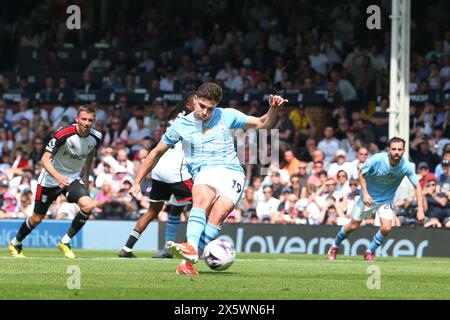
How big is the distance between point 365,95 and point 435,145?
3.11m

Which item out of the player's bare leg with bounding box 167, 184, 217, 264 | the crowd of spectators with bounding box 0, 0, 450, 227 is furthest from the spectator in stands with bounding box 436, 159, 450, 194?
the player's bare leg with bounding box 167, 184, 217, 264

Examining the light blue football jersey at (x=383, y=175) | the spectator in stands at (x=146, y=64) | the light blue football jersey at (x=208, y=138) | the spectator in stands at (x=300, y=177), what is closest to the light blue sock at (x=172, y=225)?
the light blue football jersey at (x=383, y=175)

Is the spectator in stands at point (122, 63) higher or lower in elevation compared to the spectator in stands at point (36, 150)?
higher

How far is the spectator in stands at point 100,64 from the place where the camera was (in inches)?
1225

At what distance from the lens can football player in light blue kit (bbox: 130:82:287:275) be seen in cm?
1297

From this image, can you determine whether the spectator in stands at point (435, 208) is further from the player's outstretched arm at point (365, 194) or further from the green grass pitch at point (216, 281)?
the green grass pitch at point (216, 281)

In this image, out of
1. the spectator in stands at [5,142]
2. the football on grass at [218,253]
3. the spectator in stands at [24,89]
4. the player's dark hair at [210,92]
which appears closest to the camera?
the football on grass at [218,253]

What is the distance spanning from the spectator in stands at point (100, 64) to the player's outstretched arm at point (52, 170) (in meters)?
14.3

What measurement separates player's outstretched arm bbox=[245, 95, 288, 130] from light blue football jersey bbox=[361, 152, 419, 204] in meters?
5.55

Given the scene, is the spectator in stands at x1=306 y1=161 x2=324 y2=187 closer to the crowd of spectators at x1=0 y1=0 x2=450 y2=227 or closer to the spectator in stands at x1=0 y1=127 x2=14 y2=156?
the crowd of spectators at x1=0 y1=0 x2=450 y2=227
